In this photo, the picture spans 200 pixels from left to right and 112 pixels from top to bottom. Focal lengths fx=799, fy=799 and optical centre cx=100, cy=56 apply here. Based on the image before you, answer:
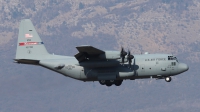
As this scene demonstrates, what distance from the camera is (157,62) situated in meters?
83.4

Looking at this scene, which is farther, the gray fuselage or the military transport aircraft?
the gray fuselage

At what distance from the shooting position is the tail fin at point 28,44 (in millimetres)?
86125

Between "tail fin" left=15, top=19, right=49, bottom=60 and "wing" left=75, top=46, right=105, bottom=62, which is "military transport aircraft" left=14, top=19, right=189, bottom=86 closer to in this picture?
"wing" left=75, top=46, right=105, bottom=62

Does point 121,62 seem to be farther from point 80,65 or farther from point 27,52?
point 27,52

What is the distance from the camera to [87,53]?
81625mm

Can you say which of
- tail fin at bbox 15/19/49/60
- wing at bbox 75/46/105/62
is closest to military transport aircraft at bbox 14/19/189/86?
wing at bbox 75/46/105/62

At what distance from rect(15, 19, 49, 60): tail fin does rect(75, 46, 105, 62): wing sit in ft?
18.9

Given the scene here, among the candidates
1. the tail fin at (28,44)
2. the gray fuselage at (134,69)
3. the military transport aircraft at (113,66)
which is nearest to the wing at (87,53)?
the military transport aircraft at (113,66)

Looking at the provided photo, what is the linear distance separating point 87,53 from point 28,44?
8.20 m

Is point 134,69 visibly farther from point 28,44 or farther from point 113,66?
point 28,44

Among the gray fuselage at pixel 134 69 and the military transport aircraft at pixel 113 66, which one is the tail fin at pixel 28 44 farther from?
the gray fuselage at pixel 134 69

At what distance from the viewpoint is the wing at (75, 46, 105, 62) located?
7988 cm

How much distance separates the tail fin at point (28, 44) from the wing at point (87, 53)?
5.78m

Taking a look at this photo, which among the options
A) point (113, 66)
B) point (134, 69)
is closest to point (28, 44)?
point (113, 66)
